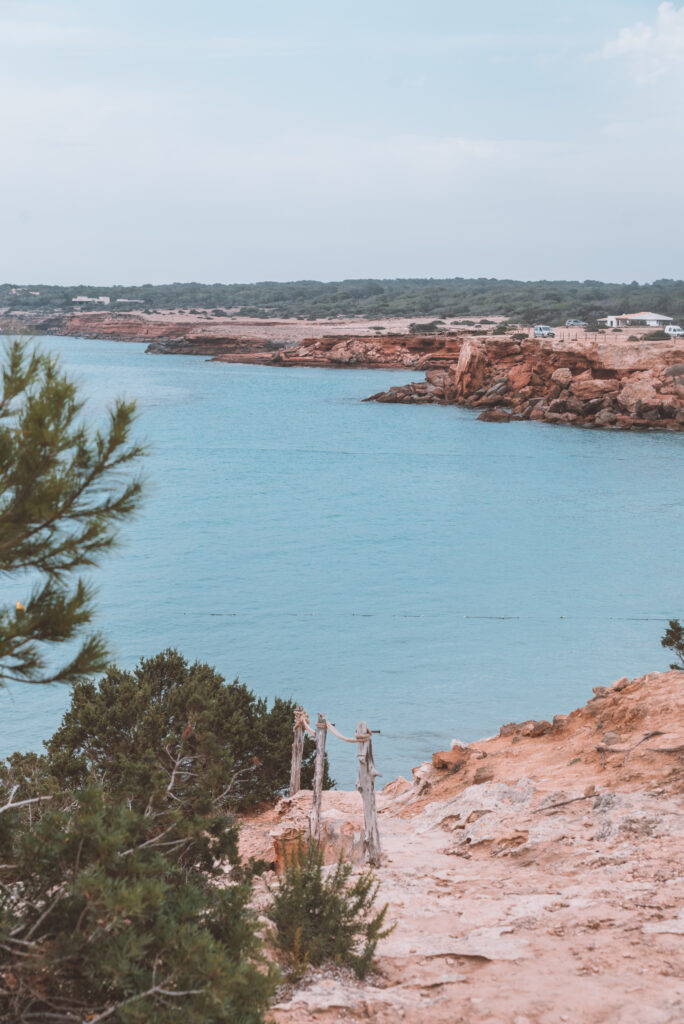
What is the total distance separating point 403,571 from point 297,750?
16148mm

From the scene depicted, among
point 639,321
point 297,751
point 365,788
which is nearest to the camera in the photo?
point 365,788

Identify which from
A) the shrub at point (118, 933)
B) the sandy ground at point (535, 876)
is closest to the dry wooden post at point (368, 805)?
the sandy ground at point (535, 876)

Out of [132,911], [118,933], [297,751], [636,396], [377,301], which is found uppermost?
[377,301]

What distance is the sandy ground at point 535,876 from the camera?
5.25m

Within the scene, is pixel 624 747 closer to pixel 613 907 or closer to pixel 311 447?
pixel 613 907

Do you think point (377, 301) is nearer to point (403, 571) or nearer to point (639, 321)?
point (639, 321)

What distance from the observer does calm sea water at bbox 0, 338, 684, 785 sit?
17891mm

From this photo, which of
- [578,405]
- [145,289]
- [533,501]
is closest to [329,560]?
[533,501]

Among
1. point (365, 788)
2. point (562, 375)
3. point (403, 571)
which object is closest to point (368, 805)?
point (365, 788)

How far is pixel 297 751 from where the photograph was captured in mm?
10922

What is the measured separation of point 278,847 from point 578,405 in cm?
4716

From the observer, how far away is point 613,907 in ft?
20.9

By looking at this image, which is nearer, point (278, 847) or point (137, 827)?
point (137, 827)

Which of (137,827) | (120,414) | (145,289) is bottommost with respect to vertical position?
(137,827)
